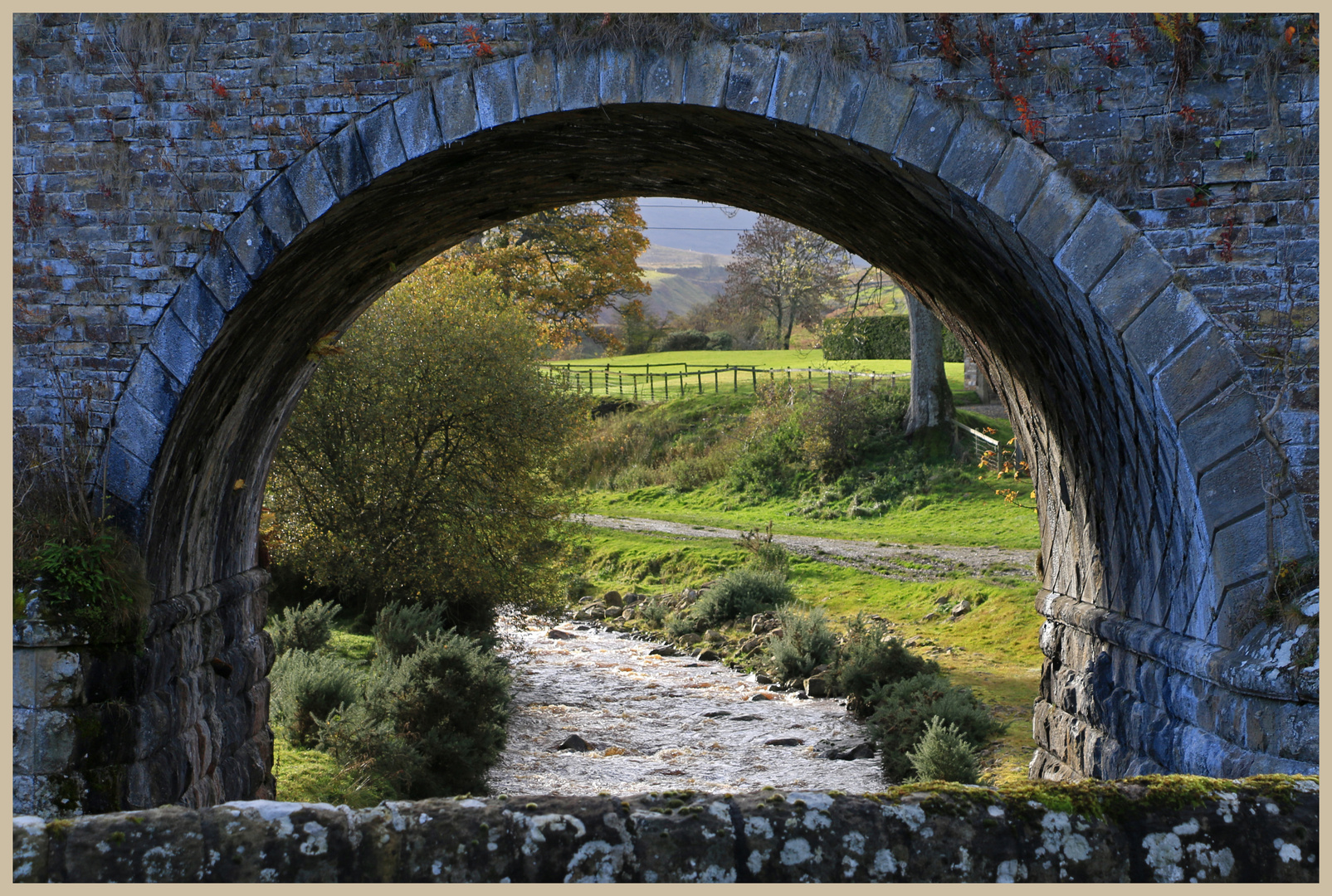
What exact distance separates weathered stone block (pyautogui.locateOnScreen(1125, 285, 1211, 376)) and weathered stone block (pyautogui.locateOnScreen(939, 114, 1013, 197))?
0.95 m

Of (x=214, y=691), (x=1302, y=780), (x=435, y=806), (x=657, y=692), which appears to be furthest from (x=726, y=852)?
(x=657, y=692)

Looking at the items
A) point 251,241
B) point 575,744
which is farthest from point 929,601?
point 251,241

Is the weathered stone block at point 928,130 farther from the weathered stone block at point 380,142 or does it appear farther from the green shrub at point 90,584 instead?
the green shrub at point 90,584

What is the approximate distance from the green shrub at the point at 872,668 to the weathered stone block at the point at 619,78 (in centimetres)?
809

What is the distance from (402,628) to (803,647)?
16.9ft

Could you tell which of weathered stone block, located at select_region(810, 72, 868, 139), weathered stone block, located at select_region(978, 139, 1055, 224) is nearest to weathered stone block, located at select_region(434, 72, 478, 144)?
weathered stone block, located at select_region(810, 72, 868, 139)

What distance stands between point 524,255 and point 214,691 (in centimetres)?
1702

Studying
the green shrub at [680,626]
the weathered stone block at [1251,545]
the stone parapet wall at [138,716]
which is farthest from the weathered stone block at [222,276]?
the green shrub at [680,626]

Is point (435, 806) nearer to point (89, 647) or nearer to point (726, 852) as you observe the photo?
point (726, 852)

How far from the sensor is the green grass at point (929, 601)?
1084 centimetres

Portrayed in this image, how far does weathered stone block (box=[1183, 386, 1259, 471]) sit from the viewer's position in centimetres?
442

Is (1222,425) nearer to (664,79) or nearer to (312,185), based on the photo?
(664,79)

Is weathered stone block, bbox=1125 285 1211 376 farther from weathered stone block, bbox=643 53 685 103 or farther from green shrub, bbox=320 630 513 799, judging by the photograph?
green shrub, bbox=320 630 513 799

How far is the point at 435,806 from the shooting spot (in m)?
2.64
